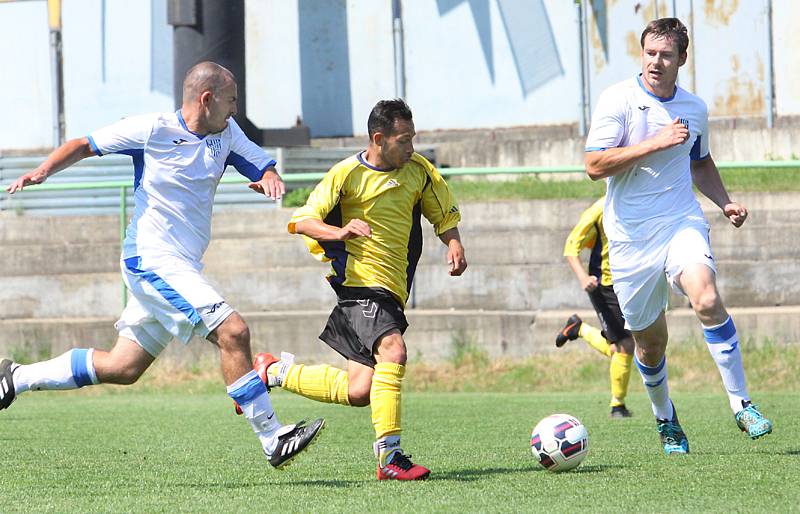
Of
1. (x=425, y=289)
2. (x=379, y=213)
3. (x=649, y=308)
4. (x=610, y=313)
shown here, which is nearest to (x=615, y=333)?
(x=610, y=313)

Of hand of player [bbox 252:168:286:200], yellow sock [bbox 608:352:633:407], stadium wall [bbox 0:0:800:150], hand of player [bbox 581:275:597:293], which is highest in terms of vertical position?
stadium wall [bbox 0:0:800:150]

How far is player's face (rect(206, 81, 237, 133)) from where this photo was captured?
719 centimetres

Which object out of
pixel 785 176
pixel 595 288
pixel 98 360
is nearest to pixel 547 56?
pixel 785 176

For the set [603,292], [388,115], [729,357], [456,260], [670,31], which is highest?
[670,31]

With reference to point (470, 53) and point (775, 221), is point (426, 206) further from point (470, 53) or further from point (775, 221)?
point (470, 53)

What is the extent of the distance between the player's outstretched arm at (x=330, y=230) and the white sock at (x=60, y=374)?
131 centimetres

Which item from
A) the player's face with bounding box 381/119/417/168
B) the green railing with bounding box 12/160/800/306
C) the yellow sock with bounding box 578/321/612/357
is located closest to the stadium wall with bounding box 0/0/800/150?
the green railing with bounding box 12/160/800/306

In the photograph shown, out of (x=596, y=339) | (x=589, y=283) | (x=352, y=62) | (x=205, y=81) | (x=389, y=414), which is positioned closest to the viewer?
(x=389, y=414)

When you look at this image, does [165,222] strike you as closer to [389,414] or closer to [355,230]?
[355,230]

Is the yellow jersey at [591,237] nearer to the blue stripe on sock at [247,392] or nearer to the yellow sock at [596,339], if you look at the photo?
the yellow sock at [596,339]

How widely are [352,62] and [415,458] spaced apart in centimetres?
1392

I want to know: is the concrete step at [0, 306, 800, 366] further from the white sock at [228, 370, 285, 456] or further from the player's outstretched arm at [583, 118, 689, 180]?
the white sock at [228, 370, 285, 456]

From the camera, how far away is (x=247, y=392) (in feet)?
22.4

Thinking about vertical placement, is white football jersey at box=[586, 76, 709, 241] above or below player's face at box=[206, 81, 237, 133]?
below
